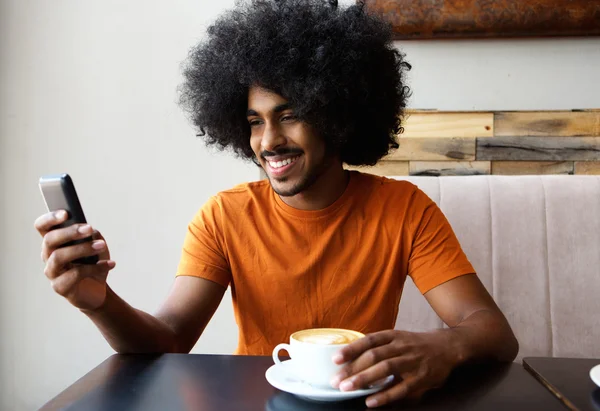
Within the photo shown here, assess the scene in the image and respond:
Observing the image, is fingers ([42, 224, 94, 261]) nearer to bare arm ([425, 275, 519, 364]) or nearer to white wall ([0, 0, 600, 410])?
bare arm ([425, 275, 519, 364])

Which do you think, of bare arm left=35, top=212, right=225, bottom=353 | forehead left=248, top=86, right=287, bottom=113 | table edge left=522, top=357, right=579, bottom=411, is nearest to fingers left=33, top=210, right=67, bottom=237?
bare arm left=35, top=212, right=225, bottom=353

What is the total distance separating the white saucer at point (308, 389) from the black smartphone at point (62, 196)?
35 cm

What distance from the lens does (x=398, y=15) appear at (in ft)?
6.25

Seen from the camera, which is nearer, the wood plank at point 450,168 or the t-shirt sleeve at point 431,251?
the t-shirt sleeve at point 431,251

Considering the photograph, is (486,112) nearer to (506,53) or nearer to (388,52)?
(506,53)

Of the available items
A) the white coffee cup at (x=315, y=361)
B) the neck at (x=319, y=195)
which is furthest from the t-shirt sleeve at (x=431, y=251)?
the white coffee cup at (x=315, y=361)

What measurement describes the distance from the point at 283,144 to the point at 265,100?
0.36ft

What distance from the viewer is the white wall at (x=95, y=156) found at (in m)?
2.12

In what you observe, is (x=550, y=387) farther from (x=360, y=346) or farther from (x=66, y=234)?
(x=66, y=234)

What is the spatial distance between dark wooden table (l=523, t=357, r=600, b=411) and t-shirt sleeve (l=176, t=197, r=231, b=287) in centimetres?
67

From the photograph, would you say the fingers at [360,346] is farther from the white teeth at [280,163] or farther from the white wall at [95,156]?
the white wall at [95,156]

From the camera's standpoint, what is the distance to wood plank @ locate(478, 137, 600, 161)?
6.24 feet

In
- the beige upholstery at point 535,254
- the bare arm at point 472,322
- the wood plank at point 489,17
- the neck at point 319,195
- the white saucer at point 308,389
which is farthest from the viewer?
the wood plank at point 489,17

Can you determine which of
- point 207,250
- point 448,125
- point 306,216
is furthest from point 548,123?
point 207,250
